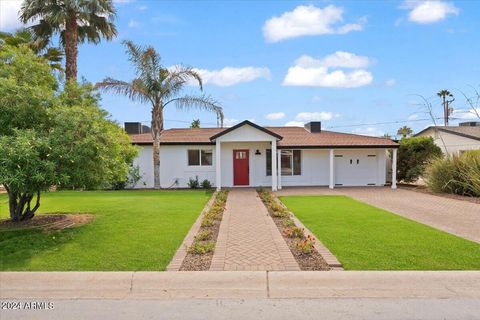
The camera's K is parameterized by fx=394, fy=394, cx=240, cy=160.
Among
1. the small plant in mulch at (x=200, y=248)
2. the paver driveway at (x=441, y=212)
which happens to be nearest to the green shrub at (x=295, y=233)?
the small plant in mulch at (x=200, y=248)

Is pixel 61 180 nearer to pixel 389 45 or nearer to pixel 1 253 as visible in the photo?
pixel 1 253

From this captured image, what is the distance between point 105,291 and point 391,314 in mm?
3481

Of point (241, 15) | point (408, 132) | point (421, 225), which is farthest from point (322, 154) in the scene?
point (408, 132)

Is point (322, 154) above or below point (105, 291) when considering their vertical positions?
above

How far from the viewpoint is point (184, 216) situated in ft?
34.4

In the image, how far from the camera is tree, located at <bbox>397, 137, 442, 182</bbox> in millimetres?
21281

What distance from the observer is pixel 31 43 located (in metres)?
20.3

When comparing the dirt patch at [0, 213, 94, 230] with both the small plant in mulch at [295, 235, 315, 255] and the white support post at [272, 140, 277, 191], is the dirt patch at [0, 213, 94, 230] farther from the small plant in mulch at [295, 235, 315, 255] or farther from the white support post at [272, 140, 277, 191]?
the white support post at [272, 140, 277, 191]

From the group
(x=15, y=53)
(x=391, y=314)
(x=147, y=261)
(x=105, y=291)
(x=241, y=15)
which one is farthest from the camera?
(x=241, y=15)

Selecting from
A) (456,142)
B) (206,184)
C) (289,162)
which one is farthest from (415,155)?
(206,184)

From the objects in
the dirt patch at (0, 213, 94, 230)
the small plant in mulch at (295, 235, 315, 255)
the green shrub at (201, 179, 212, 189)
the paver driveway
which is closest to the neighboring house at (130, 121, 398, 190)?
the green shrub at (201, 179, 212, 189)

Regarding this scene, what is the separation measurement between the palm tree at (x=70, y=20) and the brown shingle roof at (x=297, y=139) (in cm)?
577

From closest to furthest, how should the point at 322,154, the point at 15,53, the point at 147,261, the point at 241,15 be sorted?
the point at 147,261
the point at 15,53
the point at 241,15
the point at 322,154

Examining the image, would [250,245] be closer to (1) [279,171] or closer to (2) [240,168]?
(1) [279,171]
